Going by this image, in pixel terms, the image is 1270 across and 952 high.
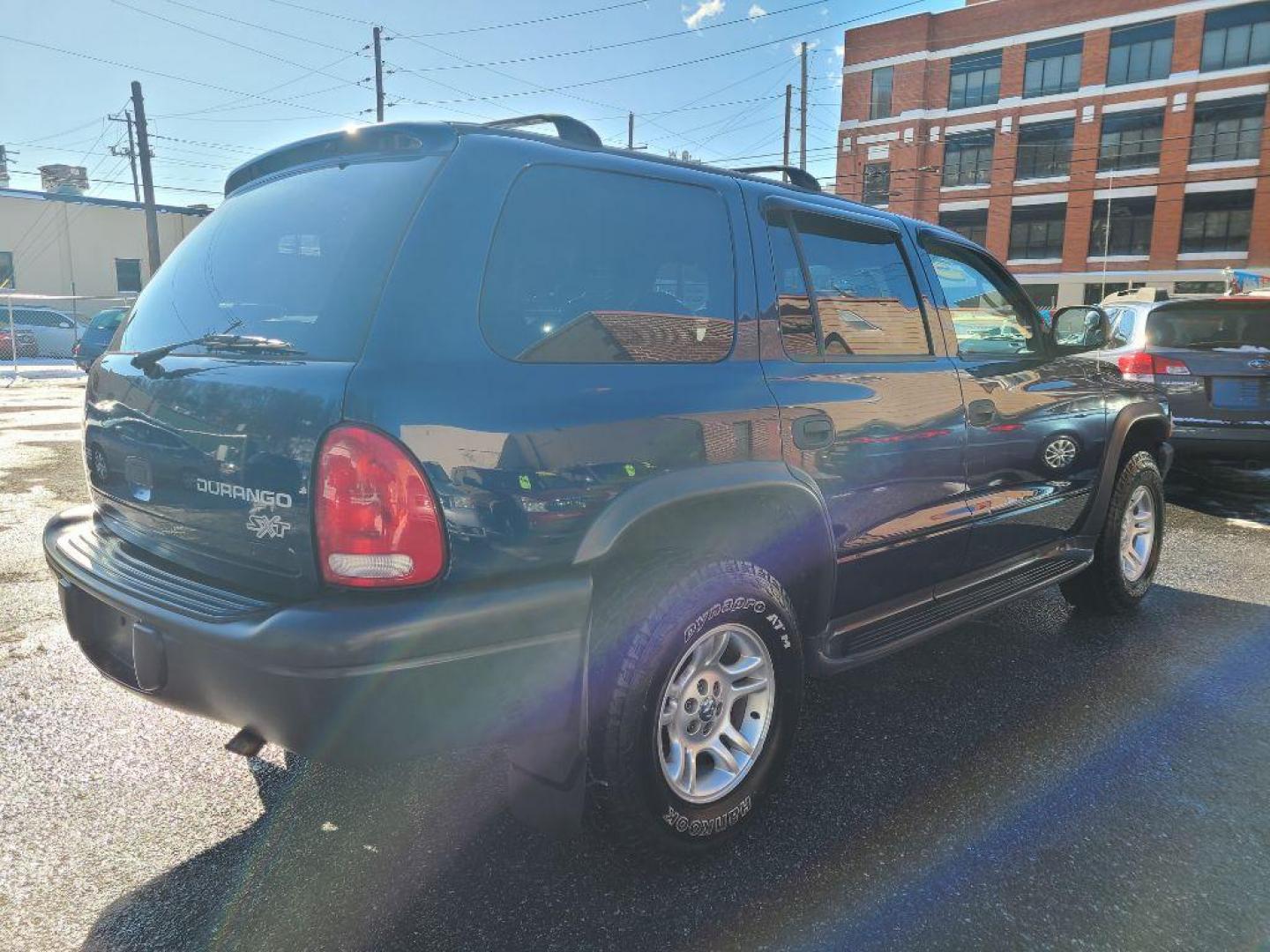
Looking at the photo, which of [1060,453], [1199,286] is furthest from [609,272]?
[1199,286]

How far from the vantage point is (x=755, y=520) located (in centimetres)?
246

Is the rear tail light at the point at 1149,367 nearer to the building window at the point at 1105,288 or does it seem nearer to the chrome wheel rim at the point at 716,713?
the chrome wheel rim at the point at 716,713

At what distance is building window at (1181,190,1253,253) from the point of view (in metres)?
34.2

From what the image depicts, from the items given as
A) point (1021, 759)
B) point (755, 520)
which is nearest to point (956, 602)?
point (1021, 759)

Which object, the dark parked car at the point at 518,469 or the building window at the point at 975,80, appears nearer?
the dark parked car at the point at 518,469

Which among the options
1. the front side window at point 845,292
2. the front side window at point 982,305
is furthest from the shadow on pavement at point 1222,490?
the front side window at point 845,292

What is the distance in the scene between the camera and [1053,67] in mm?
37656

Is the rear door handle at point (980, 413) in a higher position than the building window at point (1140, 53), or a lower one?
lower

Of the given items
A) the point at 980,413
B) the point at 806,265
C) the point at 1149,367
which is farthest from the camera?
the point at 1149,367

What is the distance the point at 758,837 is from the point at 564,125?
2.10 metres

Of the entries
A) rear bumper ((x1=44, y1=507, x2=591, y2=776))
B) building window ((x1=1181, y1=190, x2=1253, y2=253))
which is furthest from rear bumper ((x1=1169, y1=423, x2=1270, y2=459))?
building window ((x1=1181, y1=190, x2=1253, y2=253))

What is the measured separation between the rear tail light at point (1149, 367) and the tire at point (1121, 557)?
285cm

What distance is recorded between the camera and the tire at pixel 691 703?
2.06 meters

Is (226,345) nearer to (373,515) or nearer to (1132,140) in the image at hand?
(373,515)
